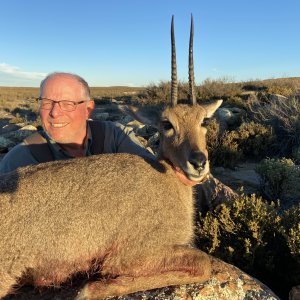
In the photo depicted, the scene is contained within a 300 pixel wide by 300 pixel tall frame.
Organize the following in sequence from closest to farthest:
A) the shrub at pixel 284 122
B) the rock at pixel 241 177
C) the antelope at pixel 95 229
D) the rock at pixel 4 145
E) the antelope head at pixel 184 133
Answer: the antelope at pixel 95 229
the antelope head at pixel 184 133
the rock at pixel 241 177
the shrub at pixel 284 122
the rock at pixel 4 145

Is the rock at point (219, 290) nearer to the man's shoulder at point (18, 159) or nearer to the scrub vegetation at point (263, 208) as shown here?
the scrub vegetation at point (263, 208)

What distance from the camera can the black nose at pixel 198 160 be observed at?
4.71m

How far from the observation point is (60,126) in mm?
6652

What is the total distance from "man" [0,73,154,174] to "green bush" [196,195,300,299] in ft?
5.07

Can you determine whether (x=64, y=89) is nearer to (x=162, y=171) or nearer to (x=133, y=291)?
(x=162, y=171)

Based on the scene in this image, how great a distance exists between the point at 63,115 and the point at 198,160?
2.88 meters

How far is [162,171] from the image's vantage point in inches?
209

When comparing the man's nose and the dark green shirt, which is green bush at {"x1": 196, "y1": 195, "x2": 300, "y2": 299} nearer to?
the dark green shirt

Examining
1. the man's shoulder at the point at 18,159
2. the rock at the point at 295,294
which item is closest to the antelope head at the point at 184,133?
the rock at the point at 295,294

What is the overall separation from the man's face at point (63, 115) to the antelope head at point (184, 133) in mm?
1174

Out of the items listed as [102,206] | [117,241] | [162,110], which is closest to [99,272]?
[117,241]

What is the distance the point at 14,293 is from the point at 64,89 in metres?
3.47

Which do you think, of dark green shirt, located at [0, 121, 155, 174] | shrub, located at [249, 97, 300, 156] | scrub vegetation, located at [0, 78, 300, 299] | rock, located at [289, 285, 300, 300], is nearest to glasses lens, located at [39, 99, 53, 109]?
dark green shirt, located at [0, 121, 155, 174]

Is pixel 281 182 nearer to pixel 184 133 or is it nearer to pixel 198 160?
pixel 184 133
